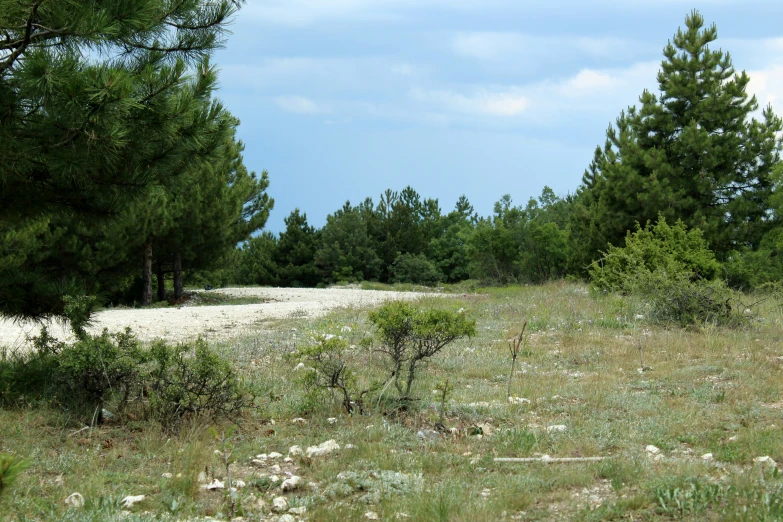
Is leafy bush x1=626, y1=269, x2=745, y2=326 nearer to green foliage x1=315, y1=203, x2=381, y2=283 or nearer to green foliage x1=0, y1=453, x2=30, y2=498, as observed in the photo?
green foliage x1=0, y1=453, x2=30, y2=498

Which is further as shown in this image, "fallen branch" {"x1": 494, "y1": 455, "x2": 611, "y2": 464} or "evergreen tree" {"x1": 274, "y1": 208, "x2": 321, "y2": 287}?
"evergreen tree" {"x1": 274, "y1": 208, "x2": 321, "y2": 287}

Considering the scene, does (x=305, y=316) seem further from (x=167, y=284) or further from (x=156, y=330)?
(x=167, y=284)

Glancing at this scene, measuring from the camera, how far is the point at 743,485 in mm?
3582

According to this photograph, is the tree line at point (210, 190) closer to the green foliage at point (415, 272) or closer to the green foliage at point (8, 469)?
the green foliage at point (415, 272)

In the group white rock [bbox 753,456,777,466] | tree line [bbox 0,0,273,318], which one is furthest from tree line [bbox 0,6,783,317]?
white rock [bbox 753,456,777,466]

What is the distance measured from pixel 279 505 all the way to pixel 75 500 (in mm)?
1110

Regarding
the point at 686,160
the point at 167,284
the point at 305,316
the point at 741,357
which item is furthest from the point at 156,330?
the point at 167,284

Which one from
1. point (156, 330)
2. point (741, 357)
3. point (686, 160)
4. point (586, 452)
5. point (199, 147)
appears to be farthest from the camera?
point (686, 160)

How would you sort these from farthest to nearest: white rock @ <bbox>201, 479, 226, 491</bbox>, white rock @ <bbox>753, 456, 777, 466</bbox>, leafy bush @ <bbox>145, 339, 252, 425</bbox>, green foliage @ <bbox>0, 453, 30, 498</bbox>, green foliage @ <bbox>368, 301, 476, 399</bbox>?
1. green foliage @ <bbox>368, 301, 476, 399</bbox>
2. leafy bush @ <bbox>145, 339, 252, 425</bbox>
3. white rock @ <bbox>753, 456, 777, 466</bbox>
4. white rock @ <bbox>201, 479, 226, 491</bbox>
5. green foliage @ <bbox>0, 453, 30, 498</bbox>

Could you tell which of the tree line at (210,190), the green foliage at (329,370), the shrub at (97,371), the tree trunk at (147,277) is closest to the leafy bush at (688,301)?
the tree line at (210,190)

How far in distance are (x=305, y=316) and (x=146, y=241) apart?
35.0 feet

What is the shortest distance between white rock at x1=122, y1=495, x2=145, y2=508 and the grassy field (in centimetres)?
2

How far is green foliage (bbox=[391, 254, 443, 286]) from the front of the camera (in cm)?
4059

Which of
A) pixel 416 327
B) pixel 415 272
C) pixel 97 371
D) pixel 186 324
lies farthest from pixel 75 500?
pixel 415 272
